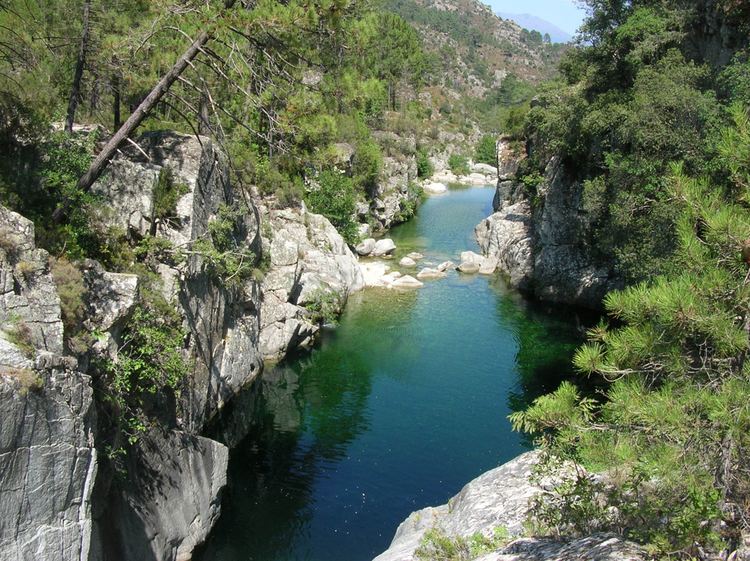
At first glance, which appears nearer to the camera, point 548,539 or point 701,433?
point 701,433

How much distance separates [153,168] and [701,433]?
47.7 ft

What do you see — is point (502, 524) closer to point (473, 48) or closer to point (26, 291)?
point (26, 291)

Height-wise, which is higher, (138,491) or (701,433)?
(701,433)

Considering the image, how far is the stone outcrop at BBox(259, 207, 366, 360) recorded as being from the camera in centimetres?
2589

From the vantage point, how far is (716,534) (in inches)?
250

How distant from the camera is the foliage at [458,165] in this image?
87.2m

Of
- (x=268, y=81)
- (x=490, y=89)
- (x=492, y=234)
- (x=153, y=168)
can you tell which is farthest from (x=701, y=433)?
(x=490, y=89)

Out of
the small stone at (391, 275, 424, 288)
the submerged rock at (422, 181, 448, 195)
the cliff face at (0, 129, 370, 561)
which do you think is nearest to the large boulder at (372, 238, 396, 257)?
the small stone at (391, 275, 424, 288)

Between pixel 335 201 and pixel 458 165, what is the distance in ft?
169

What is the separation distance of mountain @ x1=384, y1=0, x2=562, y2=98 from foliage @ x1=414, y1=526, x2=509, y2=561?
124 m

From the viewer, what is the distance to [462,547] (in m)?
11.0

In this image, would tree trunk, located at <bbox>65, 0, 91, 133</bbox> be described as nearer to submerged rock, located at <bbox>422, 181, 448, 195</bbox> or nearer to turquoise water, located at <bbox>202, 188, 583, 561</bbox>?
turquoise water, located at <bbox>202, 188, 583, 561</bbox>

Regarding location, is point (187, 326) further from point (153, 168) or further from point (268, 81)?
point (268, 81)

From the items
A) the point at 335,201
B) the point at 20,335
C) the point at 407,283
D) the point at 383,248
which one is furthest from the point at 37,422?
the point at 383,248
